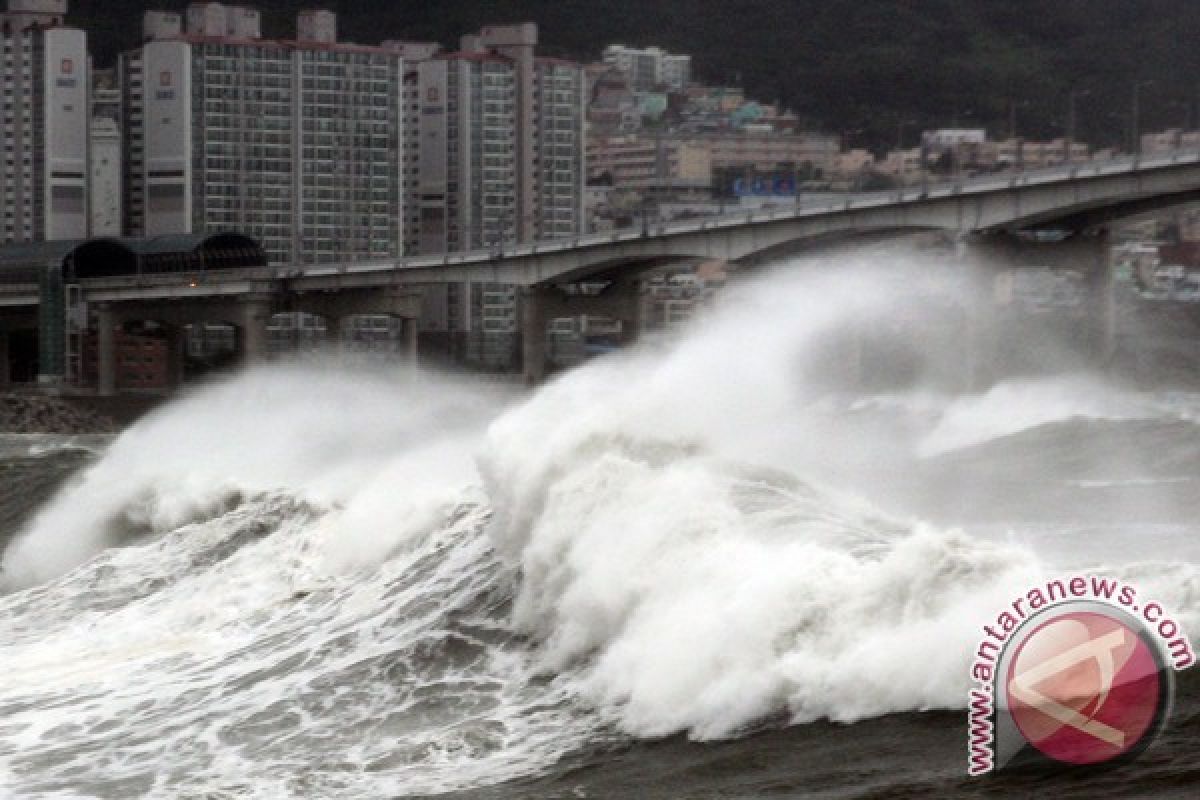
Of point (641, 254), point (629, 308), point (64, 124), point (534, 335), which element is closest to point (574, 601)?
point (641, 254)

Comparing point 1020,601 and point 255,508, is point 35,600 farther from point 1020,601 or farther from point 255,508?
point 1020,601

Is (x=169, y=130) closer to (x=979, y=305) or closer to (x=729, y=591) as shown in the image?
(x=979, y=305)

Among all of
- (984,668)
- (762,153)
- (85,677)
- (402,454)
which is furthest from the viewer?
(762,153)


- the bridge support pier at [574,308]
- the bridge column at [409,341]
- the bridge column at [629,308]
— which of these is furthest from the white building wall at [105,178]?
the bridge column at [629,308]

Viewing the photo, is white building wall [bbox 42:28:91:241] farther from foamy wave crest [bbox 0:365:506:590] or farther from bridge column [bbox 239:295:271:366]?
foamy wave crest [bbox 0:365:506:590]

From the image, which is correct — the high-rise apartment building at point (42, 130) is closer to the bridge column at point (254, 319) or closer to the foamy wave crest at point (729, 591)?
the bridge column at point (254, 319)

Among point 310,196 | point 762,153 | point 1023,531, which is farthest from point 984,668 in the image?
point 762,153
